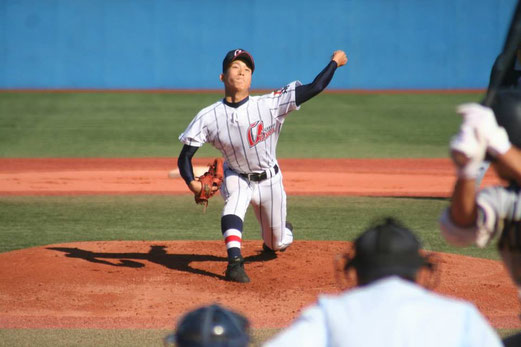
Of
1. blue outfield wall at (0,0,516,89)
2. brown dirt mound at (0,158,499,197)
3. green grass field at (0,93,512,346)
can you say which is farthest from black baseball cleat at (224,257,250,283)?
blue outfield wall at (0,0,516,89)

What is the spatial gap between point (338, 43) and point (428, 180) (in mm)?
17586

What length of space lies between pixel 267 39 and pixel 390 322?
27066mm

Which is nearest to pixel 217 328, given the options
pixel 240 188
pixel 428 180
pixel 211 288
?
pixel 211 288

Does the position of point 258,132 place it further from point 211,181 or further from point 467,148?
point 467,148

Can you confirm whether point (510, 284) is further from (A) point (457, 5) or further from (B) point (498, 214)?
(A) point (457, 5)

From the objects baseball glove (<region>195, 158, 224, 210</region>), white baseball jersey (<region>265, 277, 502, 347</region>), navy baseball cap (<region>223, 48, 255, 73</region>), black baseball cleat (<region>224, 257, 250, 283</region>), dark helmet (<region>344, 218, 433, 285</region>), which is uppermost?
navy baseball cap (<region>223, 48, 255, 73</region>)

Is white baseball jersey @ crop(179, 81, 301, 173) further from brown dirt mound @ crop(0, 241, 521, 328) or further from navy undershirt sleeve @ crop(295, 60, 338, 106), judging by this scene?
brown dirt mound @ crop(0, 241, 521, 328)

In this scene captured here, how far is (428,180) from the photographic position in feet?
37.2

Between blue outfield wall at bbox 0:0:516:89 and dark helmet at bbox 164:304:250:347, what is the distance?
26.6 m

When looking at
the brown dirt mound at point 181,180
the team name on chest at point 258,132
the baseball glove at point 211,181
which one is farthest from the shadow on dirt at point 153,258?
the brown dirt mound at point 181,180

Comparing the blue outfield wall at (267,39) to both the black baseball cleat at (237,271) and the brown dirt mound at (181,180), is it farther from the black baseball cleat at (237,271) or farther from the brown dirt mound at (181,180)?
the black baseball cleat at (237,271)

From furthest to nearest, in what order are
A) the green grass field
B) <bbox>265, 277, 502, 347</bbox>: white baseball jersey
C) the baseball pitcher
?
the green grass field
the baseball pitcher
<bbox>265, 277, 502, 347</bbox>: white baseball jersey

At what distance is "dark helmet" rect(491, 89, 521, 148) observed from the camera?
2582mm

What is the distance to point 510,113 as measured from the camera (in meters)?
2.60
